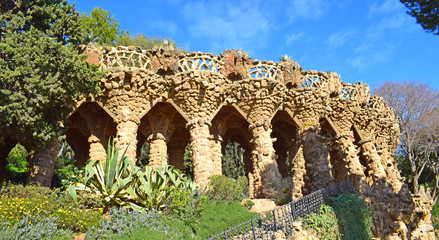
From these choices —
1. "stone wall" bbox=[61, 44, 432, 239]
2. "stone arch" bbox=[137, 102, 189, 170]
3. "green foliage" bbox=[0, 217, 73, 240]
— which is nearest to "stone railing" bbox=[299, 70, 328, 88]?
"stone wall" bbox=[61, 44, 432, 239]

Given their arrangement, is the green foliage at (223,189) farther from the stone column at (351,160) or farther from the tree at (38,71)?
the stone column at (351,160)

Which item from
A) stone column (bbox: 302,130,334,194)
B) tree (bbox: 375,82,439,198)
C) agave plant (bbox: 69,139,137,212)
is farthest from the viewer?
tree (bbox: 375,82,439,198)

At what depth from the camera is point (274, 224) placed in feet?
25.8

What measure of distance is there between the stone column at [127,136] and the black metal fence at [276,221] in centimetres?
494

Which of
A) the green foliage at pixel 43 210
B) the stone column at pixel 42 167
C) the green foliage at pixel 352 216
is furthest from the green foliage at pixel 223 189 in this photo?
the stone column at pixel 42 167

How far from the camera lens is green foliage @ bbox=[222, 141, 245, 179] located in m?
22.7

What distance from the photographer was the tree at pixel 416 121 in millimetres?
21469

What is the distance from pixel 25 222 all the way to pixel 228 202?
4816 mm

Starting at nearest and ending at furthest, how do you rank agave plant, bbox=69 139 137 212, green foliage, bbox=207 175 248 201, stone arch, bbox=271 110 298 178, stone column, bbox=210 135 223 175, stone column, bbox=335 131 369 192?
agave plant, bbox=69 139 137 212 < green foliage, bbox=207 175 248 201 < stone column, bbox=210 135 223 175 < stone column, bbox=335 131 369 192 < stone arch, bbox=271 110 298 178

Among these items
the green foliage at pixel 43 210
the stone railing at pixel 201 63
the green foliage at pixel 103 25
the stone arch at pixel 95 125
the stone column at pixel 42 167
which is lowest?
the green foliage at pixel 43 210

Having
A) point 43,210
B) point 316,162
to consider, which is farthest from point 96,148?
point 316,162

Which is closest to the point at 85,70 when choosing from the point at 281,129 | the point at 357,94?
the point at 281,129

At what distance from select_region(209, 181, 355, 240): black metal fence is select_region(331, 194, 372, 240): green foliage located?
420 mm

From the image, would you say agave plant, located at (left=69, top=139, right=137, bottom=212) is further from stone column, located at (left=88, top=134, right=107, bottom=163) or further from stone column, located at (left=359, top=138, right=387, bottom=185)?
stone column, located at (left=359, top=138, right=387, bottom=185)
